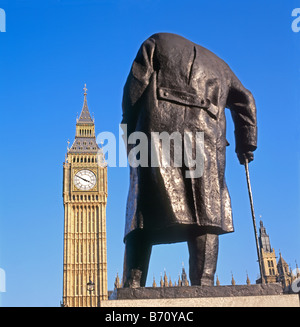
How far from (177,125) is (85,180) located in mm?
51925

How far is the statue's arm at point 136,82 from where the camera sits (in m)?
4.22

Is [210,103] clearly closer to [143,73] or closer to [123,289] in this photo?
[143,73]

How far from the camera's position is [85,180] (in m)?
55.4

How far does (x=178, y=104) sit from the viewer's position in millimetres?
4172

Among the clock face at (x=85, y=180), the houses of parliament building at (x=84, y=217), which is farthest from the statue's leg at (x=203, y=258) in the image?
the clock face at (x=85, y=180)

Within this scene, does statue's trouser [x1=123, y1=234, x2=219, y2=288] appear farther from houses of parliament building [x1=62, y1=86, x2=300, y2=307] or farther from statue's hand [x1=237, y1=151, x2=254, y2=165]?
houses of parliament building [x1=62, y1=86, x2=300, y2=307]

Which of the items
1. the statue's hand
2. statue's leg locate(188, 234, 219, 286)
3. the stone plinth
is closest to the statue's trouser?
statue's leg locate(188, 234, 219, 286)

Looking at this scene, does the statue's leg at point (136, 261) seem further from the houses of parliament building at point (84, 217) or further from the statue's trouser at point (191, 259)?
the houses of parliament building at point (84, 217)

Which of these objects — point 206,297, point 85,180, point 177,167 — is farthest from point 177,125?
point 85,180

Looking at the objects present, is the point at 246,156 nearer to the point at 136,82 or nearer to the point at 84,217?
the point at 136,82
